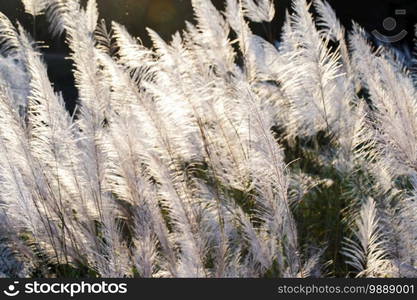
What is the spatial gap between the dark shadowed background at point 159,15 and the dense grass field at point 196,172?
54 centimetres

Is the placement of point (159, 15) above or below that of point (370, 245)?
above

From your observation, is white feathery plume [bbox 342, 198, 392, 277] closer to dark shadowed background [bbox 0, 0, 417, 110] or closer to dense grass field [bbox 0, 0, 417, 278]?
dense grass field [bbox 0, 0, 417, 278]

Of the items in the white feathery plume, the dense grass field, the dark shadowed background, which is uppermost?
the dark shadowed background

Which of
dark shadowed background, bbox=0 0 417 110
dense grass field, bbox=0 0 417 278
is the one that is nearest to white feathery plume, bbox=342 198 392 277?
dense grass field, bbox=0 0 417 278

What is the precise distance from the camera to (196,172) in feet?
9.43

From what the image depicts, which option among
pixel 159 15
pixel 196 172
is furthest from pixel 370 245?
pixel 159 15

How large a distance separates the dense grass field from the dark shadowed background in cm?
54

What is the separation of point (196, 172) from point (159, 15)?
2345mm

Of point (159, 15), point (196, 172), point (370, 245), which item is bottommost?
point (370, 245)

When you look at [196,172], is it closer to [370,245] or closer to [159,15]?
[370,245]

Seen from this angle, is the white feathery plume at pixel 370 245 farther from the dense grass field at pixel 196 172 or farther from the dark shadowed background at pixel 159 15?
the dark shadowed background at pixel 159 15

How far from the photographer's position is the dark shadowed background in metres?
3.27

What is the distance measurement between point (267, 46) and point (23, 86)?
1.04 metres

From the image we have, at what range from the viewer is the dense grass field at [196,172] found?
198cm
